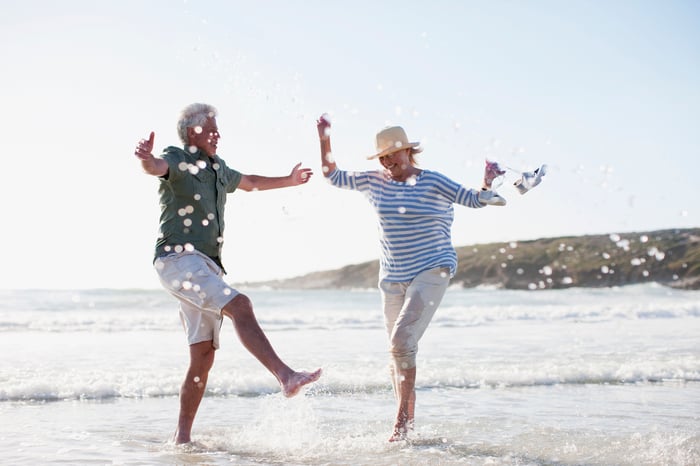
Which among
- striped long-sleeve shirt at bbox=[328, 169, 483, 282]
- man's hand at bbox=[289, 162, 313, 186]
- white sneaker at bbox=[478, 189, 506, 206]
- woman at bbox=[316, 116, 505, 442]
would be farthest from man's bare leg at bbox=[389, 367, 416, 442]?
man's hand at bbox=[289, 162, 313, 186]

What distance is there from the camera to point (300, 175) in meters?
5.39

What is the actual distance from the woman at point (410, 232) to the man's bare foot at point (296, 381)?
3.18 feet

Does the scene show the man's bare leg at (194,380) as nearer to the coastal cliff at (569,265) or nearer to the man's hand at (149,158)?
the man's hand at (149,158)

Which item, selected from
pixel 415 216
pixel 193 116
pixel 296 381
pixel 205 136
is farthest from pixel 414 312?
pixel 193 116

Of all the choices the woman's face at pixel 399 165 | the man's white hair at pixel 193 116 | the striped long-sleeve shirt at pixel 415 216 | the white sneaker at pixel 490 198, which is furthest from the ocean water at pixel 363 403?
the man's white hair at pixel 193 116

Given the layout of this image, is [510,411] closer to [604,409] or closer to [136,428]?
[604,409]

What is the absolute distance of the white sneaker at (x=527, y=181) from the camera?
197 inches

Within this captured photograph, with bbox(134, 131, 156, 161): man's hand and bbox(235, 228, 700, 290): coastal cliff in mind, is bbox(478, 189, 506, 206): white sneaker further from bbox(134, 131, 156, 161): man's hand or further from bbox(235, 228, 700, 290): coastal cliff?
bbox(235, 228, 700, 290): coastal cliff

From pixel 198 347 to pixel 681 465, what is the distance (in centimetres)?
307

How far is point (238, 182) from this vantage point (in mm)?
5309

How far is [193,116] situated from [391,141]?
1304 millimetres

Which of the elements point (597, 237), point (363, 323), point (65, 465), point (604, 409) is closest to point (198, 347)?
point (65, 465)

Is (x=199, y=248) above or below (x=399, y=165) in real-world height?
below

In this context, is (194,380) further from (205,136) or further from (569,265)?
(569,265)
